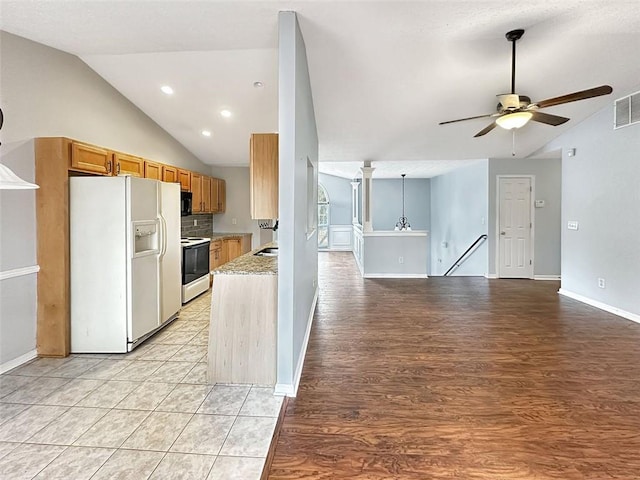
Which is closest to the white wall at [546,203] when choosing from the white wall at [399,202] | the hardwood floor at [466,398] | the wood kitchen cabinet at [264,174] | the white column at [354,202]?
the hardwood floor at [466,398]

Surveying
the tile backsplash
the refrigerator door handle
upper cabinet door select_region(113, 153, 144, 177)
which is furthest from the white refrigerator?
the tile backsplash

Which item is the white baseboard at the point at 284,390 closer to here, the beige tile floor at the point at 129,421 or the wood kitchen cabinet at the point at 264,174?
the beige tile floor at the point at 129,421

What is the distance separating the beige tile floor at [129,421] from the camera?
174 centimetres

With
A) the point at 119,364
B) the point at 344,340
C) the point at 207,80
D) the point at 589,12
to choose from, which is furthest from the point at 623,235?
the point at 119,364

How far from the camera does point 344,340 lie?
3.50 meters

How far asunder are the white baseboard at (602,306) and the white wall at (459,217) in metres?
1.71

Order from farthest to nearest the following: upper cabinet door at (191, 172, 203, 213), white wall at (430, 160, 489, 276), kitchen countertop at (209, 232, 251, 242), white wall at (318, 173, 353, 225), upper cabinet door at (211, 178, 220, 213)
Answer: white wall at (318, 173, 353, 225), white wall at (430, 160, 489, 276), upper cabinet door at (211, 178, 220, 213), kitchen countertop at (209, 232, 251, 242), upper cabinet door at (191, 172, 203, 213)

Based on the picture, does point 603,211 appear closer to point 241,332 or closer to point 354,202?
point 241,332

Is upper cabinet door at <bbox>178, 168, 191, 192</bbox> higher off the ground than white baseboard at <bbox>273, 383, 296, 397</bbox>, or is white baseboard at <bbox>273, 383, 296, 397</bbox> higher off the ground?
upper cabinet door at <bbox>178, 168, 191, 192</bbox>

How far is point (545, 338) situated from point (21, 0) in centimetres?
518

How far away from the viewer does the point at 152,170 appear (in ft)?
14.9

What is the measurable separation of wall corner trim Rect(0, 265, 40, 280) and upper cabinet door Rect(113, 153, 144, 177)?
1228 millimetres

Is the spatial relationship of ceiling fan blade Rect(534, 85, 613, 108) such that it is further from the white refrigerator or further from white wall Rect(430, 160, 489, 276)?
white wall Rect(430, 160, 489, 276)

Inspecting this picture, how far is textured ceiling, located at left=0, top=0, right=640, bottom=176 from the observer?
2557 mm
